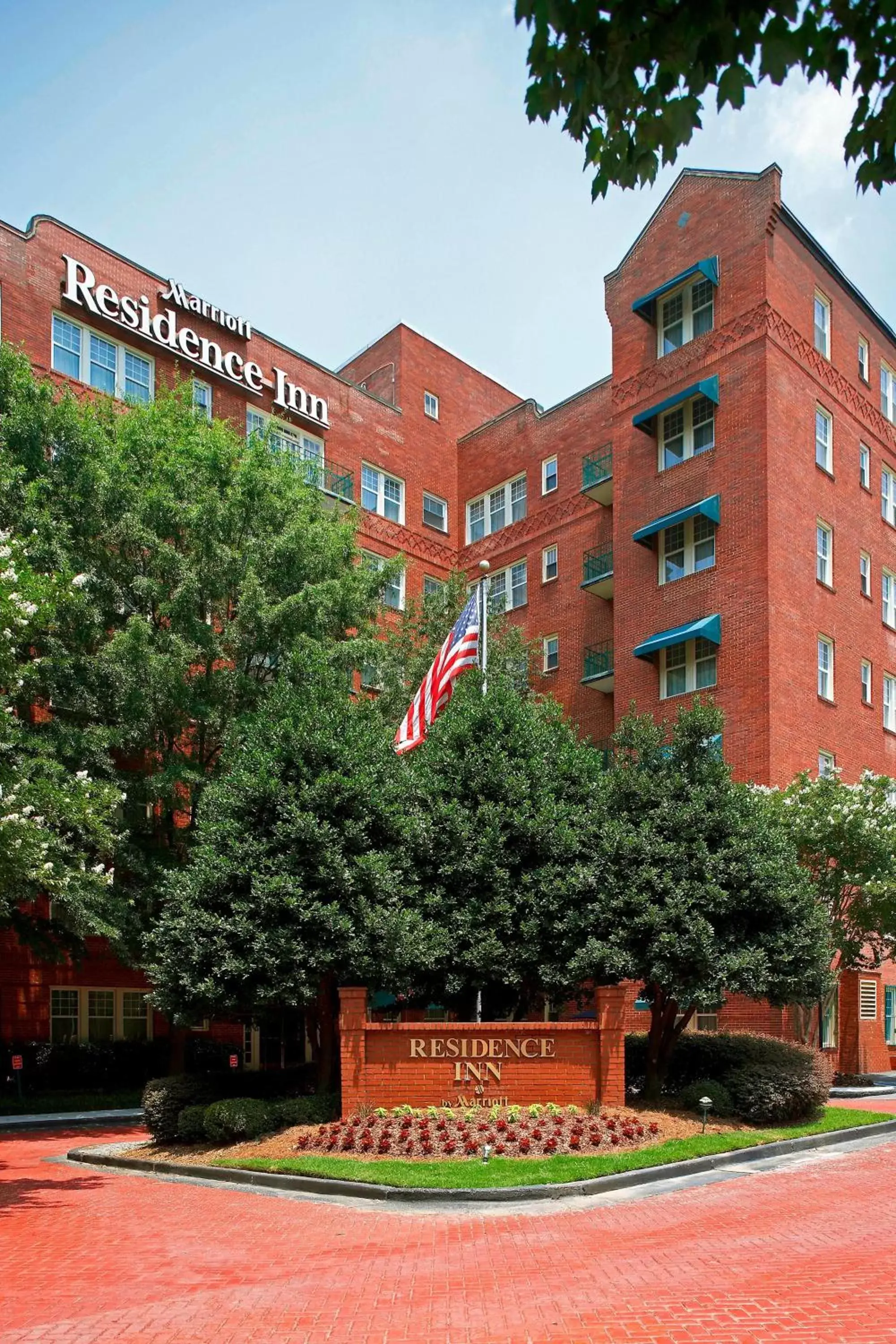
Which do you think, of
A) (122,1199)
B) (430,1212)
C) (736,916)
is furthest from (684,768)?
(122,1199)

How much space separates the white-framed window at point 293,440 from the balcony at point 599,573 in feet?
29.1

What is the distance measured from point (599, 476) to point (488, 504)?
737 cm

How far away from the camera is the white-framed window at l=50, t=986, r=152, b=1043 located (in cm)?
2983

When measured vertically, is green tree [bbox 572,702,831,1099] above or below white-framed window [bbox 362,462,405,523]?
below

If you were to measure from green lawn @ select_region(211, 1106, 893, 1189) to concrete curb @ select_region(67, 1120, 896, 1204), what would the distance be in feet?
0.26

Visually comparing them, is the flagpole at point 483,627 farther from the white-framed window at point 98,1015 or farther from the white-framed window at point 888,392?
the white-framed window at point 888,392

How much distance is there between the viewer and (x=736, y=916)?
1947 cm

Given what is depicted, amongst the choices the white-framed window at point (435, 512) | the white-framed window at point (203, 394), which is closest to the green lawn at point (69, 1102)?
the white-framed window at point (203, 394)

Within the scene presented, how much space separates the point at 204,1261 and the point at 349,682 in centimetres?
1527

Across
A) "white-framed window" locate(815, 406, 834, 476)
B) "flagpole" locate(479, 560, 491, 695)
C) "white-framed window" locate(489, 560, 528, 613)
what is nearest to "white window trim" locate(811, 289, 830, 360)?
"white-framed window" locate(815, 406, 834, 476)

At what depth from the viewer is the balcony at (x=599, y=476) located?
1486 inches

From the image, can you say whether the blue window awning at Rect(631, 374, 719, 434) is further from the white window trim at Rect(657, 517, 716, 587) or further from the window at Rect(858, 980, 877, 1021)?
the window at Rect(858, 980, 877, 1021)

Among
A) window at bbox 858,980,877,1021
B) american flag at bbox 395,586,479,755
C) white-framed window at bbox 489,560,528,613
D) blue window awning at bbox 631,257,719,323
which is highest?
blue window awning at bbox 631,257,719,323

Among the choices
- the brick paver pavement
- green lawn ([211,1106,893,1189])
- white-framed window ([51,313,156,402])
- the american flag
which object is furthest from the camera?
white-framed window ([51,313,156,402])
